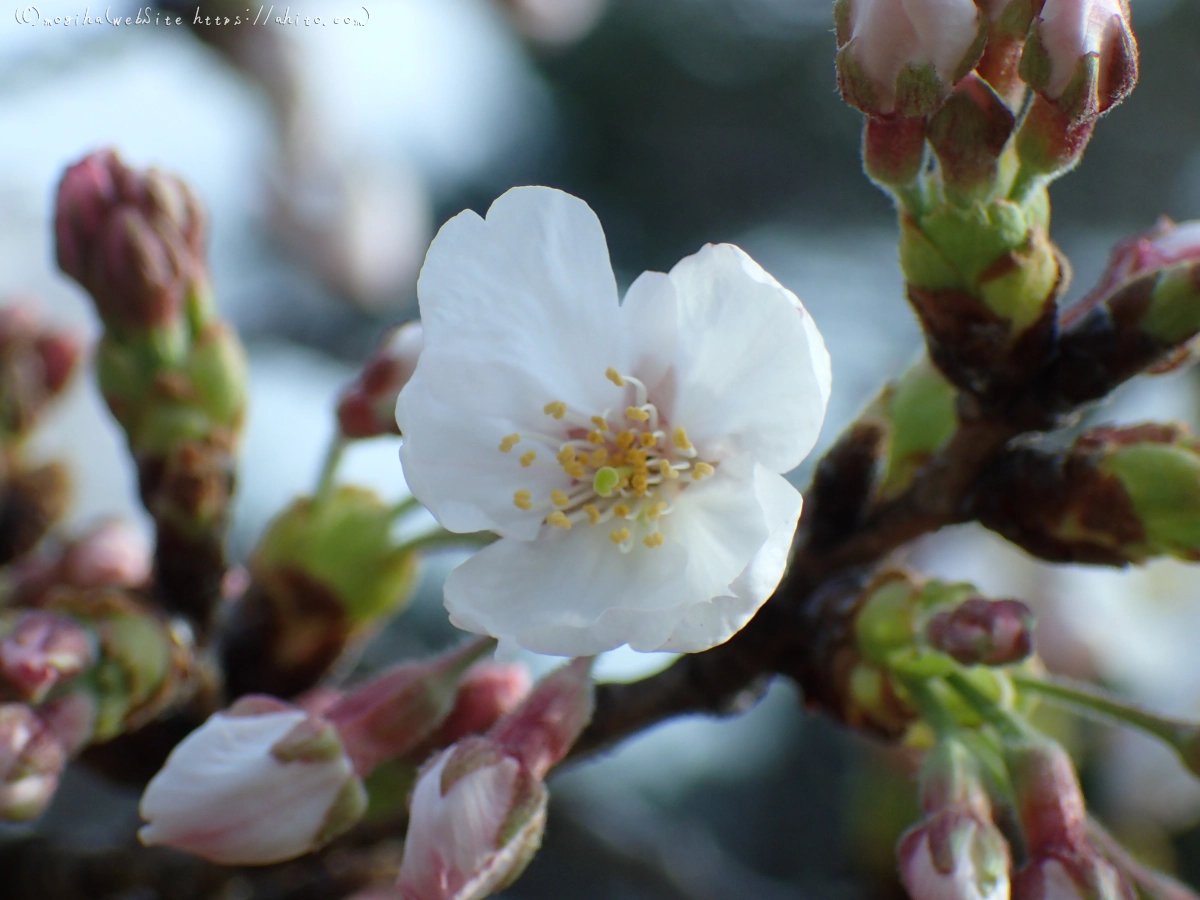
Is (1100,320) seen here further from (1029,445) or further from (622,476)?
(622,476)

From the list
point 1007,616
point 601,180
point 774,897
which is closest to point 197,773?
point 1007,616

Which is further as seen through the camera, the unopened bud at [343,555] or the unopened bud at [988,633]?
the unopened bud at [343,555]

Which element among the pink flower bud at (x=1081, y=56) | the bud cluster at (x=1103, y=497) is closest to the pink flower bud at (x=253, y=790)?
the bud cluster at (x=1103, y=497)

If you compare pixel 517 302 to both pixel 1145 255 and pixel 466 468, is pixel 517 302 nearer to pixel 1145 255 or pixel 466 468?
pixel 466 468

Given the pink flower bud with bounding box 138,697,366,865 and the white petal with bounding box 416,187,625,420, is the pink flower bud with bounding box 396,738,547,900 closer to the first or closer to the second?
the pink flower bud with bounding box 138,697,366,865

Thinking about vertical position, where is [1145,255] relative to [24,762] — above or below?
above

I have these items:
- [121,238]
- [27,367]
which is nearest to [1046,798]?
[121,238]

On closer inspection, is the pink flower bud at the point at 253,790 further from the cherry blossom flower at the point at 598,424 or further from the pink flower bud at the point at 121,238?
the pink flower bud at the point at 121,238
